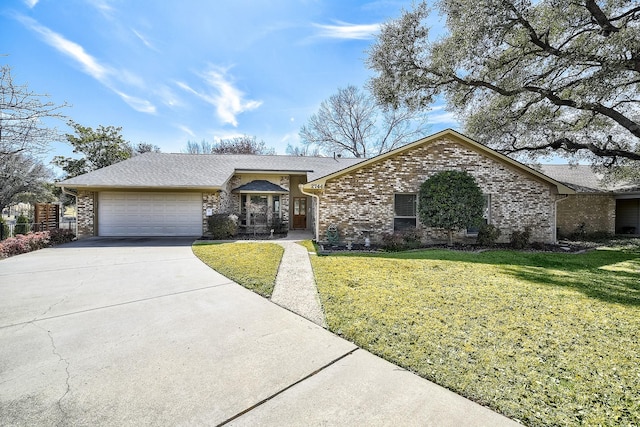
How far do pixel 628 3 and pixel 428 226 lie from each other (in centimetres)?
1015

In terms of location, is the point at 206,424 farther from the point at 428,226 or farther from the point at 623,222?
the point at 623,222

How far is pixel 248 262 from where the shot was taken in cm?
784

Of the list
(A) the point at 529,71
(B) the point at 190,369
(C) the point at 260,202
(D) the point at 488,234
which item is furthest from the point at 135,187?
(A) the point at 529,71

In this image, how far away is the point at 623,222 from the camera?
58.7 ft

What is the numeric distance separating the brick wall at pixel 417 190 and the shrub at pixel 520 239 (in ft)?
1.71

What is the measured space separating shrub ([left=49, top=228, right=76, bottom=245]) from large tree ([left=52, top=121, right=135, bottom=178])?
62.1ft

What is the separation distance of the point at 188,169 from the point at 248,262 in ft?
33.0

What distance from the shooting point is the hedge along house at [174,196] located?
13.4 metres

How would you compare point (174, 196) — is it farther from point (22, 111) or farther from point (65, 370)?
point (65, 370)

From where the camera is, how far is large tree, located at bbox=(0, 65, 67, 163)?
4.69 meters

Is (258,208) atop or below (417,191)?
below

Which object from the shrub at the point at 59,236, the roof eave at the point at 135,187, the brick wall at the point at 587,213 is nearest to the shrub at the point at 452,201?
the brick wall at the point at 587,213

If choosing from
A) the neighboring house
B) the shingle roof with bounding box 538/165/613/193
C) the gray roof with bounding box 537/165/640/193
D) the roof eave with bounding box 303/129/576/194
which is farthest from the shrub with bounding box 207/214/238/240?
the neighboring house

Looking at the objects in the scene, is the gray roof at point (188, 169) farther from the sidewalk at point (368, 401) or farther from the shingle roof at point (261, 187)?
the sidewalk at point (368, 401)
